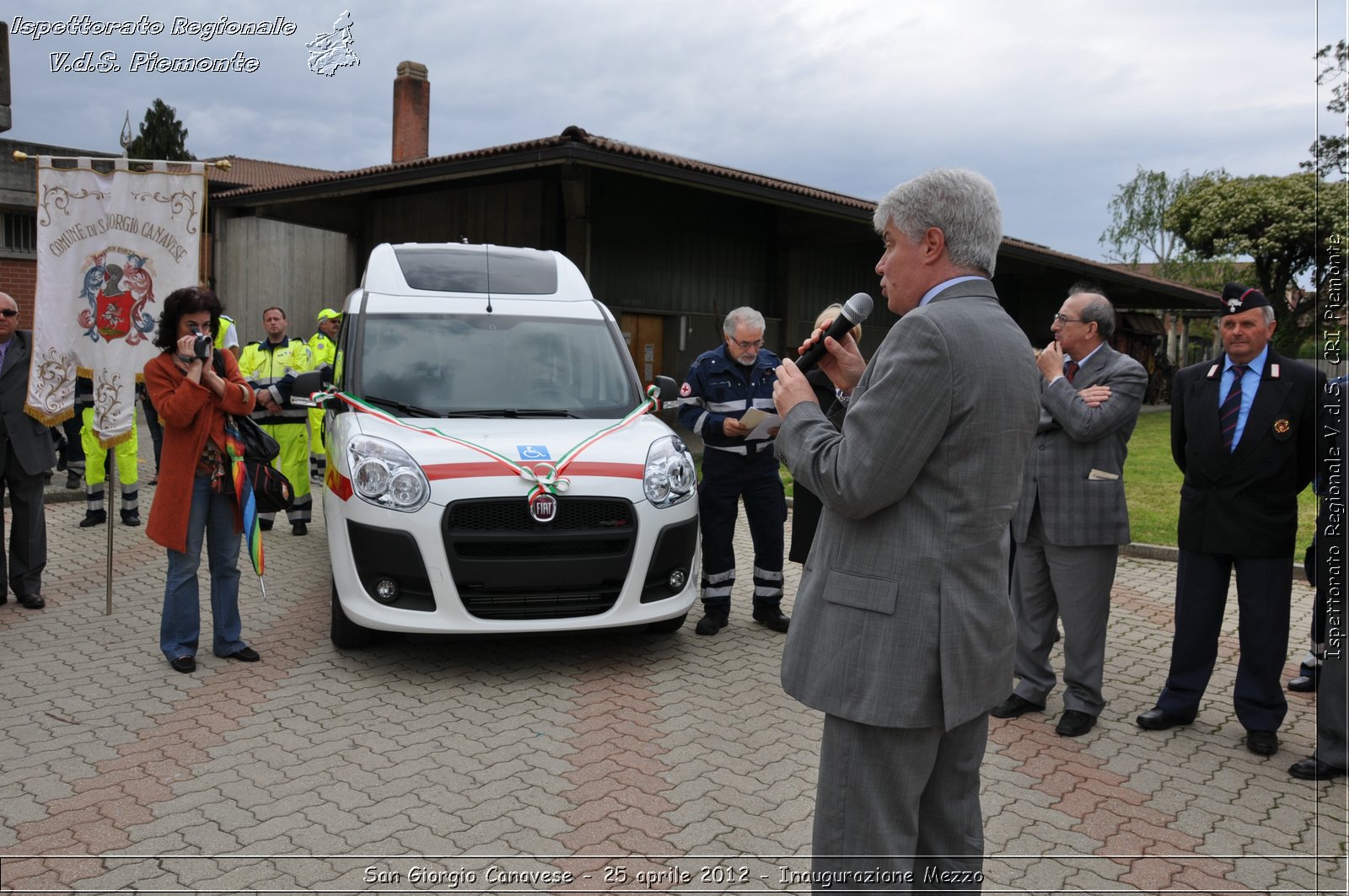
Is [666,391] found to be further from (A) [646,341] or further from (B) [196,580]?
(A) [646,341]

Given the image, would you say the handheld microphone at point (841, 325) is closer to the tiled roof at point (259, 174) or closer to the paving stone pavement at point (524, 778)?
the paving stone pavement at point (524, 778)

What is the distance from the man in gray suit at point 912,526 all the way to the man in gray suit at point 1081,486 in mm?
2617

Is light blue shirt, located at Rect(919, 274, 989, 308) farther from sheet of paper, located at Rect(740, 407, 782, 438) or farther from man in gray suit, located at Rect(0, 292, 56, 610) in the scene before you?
man in gray suit, located at Rect(0, 292, 56, 610)

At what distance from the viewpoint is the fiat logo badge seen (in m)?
5.19

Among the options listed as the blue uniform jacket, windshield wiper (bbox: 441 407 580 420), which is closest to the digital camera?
windshield wiper (bbox: 441 407 580 420)

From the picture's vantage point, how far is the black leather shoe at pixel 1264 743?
4656 millimetres

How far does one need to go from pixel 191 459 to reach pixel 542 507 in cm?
194

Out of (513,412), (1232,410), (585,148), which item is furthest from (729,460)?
(585,148)

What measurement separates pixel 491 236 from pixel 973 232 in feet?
48.1

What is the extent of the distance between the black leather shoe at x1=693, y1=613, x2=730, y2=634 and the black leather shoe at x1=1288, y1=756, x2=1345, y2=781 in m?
3.24

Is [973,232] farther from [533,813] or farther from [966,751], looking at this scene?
[533,813]

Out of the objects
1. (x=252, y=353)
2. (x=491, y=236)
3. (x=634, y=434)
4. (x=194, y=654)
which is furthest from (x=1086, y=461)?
(x=491, y=236)

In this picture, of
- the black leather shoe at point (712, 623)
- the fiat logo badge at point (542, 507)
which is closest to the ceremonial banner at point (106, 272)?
the fiat logo badge at point (542, 507)

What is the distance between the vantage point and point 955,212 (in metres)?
2.26
